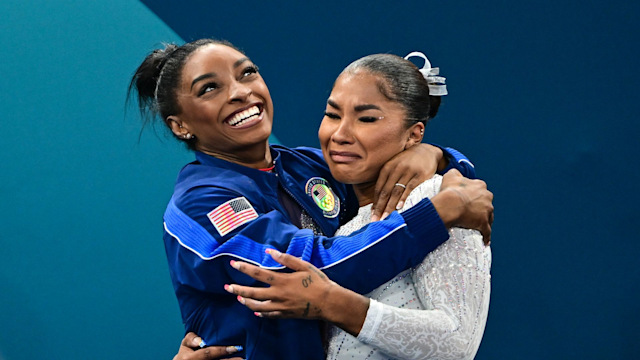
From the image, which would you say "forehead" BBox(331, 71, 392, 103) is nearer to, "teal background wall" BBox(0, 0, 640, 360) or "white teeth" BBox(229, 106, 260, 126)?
"white teeth" BBox(229, 106, 260, 126)

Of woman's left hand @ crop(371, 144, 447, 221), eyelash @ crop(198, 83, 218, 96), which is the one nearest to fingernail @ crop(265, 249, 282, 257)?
woman's left hand @ crop(371, 144, 447, 221)

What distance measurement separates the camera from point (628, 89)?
281 centimetres

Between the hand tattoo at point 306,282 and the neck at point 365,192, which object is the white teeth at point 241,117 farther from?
the hand tattoo at point 306,282

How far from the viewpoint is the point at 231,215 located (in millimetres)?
1625

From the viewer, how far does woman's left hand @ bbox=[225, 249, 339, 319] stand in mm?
1456

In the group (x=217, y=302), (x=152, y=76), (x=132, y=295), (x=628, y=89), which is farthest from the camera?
(x=132, y=295)

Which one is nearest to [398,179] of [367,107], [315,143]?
[367,107]

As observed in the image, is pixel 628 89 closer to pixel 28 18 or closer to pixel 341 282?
pixel 341 282

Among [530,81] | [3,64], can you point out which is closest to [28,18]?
[3,64]

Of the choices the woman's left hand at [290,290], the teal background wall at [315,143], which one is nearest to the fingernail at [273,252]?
the woman's left hand at [290,290]

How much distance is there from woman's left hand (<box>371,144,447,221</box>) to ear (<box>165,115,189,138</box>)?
0.58m

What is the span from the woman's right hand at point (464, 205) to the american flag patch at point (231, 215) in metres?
0.42

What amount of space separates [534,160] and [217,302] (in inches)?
64.5

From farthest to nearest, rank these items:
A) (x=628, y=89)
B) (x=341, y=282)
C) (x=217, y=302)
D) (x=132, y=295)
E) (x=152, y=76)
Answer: (x=132, y=295) → (x=628, y=89) → (x=152, y=76) → (x=217, y=302) → (x=341, y=282)
